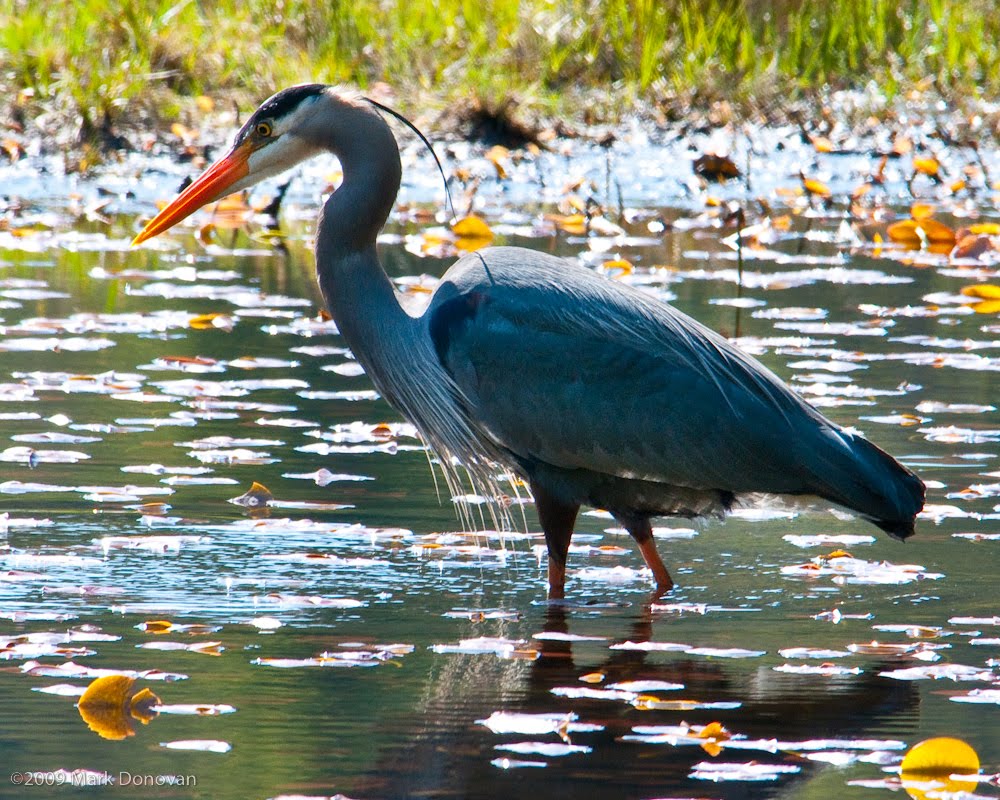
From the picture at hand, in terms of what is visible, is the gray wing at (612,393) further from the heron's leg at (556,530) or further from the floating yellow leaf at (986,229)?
the floating yellow leaf at (986,229)

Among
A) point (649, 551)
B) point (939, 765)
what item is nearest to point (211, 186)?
point (649, 551)

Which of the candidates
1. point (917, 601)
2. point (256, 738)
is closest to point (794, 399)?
point (917, 601)

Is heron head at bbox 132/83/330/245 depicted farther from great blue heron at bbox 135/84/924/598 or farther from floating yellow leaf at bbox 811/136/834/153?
floating yellow leaf at bbox 811/136/834/153

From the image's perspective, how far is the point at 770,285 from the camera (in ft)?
32.6

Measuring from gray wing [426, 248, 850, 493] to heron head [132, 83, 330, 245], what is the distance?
78cm

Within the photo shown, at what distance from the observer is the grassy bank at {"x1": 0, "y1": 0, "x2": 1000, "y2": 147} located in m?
13.0

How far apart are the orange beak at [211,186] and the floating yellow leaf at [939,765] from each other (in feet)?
9.91

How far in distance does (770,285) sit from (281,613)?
5.38m

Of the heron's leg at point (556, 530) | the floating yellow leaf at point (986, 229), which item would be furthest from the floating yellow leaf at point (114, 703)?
the floating yellow leaf at point (986, 229)

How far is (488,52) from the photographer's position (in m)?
14.1

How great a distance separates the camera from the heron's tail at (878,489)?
5316 mm

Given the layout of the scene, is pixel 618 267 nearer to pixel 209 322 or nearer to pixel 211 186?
pixel 209 322

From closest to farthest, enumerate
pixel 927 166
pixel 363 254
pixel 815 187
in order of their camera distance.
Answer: pixel 363 254
pixel 815 187
pixel 927 166

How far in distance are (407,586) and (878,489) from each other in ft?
4.33
